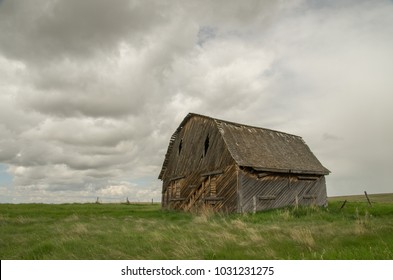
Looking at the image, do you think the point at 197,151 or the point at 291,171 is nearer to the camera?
the point at 291,171

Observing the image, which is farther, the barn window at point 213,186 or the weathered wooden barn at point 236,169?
the barn window at point 213,186

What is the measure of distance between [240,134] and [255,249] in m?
16.8

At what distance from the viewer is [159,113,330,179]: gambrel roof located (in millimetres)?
21516

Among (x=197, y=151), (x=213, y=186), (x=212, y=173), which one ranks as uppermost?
(x=197, y=151)

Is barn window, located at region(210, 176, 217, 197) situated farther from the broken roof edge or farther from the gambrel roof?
the broken roof edge

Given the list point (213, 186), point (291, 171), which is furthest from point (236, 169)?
point (291, 171)

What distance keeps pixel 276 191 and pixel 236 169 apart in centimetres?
402

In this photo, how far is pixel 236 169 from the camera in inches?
795

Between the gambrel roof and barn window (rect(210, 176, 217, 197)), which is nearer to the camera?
the gambrel roof

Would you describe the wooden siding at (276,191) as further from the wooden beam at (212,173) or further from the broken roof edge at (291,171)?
the wooden beam at (212,173)

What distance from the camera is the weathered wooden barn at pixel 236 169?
20656 millimetres

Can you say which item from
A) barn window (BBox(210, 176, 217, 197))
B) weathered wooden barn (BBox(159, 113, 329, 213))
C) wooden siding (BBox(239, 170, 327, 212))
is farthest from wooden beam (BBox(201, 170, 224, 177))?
wooden siding (BBox(239, 170, 327, 212))

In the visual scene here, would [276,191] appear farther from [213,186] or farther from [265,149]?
[213,186]

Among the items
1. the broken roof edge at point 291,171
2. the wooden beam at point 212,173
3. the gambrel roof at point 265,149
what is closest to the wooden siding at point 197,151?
the wooden beam at point 212,173
